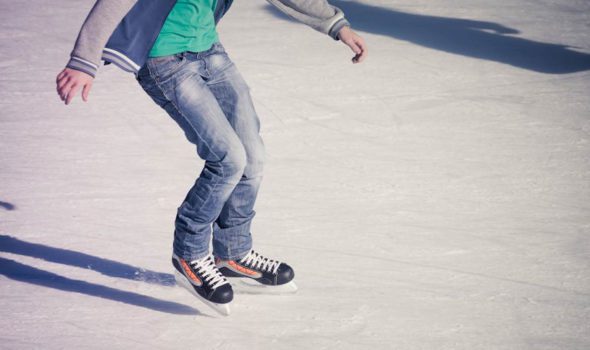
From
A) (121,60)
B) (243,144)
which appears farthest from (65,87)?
(243,144)

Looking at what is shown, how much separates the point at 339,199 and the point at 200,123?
1.44 meters

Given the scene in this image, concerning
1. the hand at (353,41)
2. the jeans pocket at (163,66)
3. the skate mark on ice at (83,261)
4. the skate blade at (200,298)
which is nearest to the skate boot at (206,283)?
the skate blade at (200,298)

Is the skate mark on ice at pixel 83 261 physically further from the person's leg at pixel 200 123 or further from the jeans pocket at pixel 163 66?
the jeans pocket at pixel 163 66

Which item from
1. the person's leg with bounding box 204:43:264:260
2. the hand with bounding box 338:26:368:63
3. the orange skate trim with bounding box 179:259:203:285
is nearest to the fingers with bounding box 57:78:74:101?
the person's leg with bounding box 204:43:264:260

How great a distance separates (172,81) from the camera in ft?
9.34

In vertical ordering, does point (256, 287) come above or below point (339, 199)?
above

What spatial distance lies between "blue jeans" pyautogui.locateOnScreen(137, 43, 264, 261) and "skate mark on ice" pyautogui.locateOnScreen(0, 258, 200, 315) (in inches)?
8.4

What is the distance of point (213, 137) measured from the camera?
288 centimetres

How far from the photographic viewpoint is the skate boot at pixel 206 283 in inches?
121

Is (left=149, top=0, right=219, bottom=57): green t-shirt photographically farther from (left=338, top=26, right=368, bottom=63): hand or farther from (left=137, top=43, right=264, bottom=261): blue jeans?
(left=338, top=26, right=368, bottom=63): hand

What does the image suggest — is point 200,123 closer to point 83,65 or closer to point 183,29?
point 183,29

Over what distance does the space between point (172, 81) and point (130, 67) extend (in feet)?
0.66

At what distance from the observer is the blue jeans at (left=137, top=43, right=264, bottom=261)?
9.40ft

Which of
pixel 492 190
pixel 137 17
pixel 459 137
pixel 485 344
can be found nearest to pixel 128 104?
pixel 459 137
